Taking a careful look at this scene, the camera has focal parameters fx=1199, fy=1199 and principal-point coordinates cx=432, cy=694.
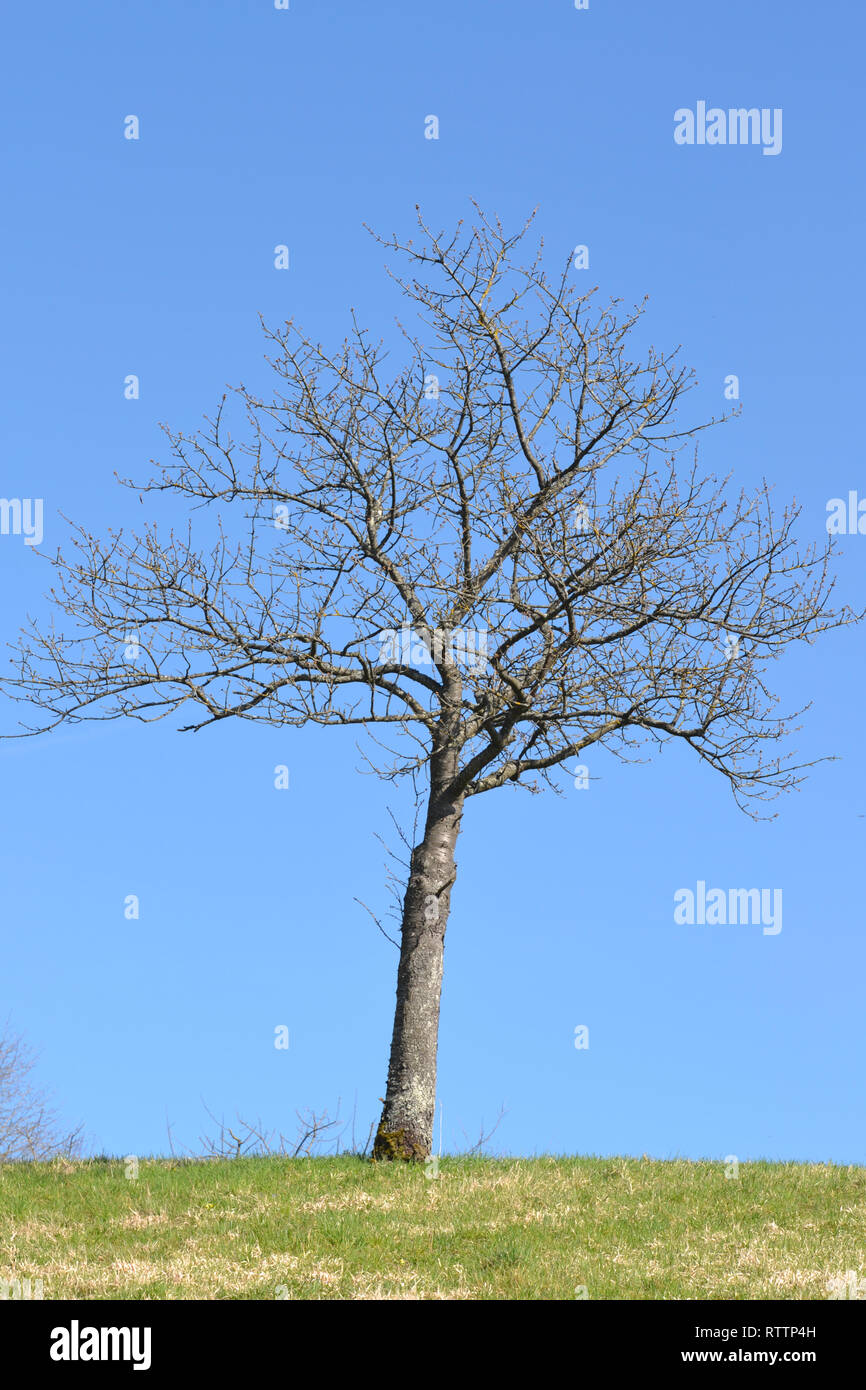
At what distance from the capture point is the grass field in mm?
9672

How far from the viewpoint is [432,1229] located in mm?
11141

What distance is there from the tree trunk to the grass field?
522mm

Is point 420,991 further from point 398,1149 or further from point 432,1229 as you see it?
point 432,1229

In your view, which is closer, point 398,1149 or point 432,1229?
point 432,1229

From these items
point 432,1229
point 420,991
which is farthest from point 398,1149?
point 432,1229

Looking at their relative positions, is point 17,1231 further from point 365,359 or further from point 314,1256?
point 365,359

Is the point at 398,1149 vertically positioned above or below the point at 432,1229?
above

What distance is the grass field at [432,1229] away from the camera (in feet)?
31.7

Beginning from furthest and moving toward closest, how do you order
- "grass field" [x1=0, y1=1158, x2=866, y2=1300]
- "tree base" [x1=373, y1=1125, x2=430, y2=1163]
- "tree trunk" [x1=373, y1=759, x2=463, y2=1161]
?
"tree trunk" [x1=373, y1=759, x2=463, y2=1161] < "tree base" [x1=373, y1=1125, x2=430, y2=1163] < "grass field" [x1=0, y1=1158, x2=866, y2=1300]

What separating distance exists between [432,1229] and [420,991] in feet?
11.0

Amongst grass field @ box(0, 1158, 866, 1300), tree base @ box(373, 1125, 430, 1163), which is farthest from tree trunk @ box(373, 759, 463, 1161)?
grass field @ box(0, 1158, 866, 1300)

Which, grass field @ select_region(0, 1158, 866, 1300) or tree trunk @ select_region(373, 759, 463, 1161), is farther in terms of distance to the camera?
tree trunk @ select_region(373, 759, 463, 1161)

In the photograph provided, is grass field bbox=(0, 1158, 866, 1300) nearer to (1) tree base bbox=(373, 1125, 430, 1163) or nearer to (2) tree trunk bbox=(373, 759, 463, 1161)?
(1) tree base bbox=(373, 1125, 430, 1163)
